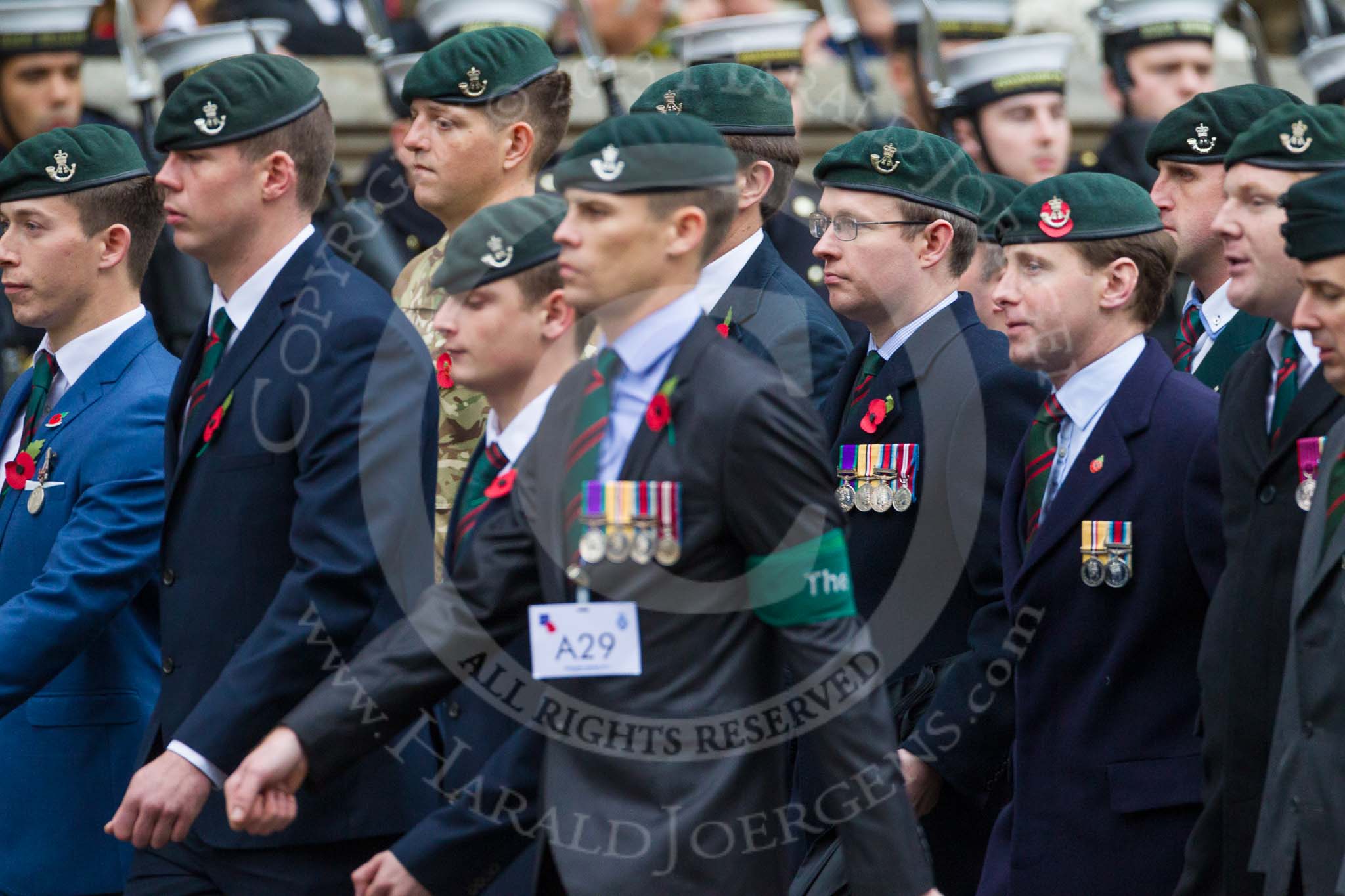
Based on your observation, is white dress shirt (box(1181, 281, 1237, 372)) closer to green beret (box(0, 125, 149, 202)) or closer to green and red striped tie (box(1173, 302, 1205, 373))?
green and red striped tie (box(1173, 302, 1205, 373))

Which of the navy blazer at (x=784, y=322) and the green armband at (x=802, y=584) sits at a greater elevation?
the green armband at (x=802, y=584)

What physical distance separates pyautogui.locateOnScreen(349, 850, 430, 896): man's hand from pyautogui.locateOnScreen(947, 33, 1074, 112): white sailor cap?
5.18 metres

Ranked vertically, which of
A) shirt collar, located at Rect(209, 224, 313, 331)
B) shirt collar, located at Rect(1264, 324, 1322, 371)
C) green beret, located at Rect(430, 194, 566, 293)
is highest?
green beret, located at Rect(430, 194, 566, 293)

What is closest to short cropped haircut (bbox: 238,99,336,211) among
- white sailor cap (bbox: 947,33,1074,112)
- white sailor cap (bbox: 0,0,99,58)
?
white sailor cap (bbox: 0,0,99,58)

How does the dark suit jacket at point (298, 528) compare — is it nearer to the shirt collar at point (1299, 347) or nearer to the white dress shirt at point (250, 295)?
the white dress shirt at point (250, 295)

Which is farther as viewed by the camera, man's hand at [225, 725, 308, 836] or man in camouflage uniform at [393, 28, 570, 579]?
man in camouflage uniform at [393, 28, 570, 579]

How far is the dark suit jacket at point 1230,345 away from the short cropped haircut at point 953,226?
0.64 metres

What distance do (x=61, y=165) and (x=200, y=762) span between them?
1.76 m

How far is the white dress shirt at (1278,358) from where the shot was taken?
4.29 m

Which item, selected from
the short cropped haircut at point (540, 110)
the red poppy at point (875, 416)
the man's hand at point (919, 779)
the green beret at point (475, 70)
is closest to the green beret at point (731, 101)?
the short cropped haircut at point (540, 110)

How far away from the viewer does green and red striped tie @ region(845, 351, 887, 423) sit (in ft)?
17.3

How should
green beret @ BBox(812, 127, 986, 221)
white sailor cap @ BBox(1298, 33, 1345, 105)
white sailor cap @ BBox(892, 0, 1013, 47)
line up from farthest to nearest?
white sailor cap @ BBox(892, 0, 1013, 47)
white sailor cap @ BBox(1298, 33, 1345, 105)
green beret @ BBox(812, 127, 986, 221)

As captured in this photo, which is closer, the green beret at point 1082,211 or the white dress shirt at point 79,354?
the green beret at point 1082,211

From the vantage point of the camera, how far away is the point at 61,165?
17.9ft
